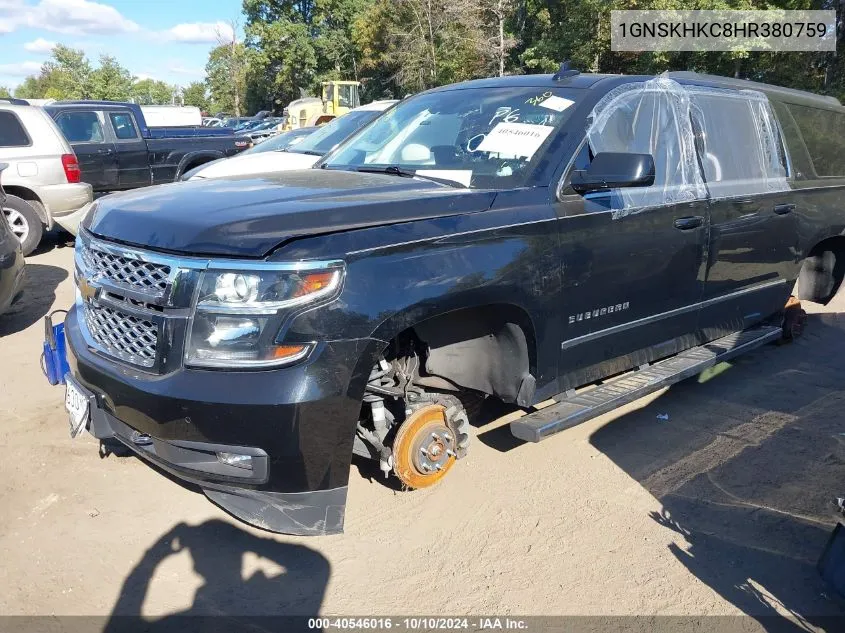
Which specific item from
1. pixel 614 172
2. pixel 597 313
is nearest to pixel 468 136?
pixel 614 172

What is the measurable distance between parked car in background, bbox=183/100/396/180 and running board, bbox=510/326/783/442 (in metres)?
4.36

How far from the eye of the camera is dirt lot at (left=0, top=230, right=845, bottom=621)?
293 centimetres

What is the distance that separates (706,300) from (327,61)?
56.6 m

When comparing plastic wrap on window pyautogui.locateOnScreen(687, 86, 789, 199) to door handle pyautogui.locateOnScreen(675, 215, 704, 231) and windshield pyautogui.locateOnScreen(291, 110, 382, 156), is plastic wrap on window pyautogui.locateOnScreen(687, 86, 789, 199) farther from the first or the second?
windshield pyautogui.locateOnScreen(291, 110, 382, 156)

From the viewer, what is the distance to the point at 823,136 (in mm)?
5645

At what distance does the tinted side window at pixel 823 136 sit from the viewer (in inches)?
215

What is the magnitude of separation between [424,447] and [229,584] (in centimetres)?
103

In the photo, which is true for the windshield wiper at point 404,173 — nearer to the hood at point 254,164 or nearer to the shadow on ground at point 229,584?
the shadow on ground at point 229,584

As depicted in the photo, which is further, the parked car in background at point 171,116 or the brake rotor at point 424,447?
the parked car in background at point 171,116

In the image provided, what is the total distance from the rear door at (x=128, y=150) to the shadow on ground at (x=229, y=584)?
10192 mm

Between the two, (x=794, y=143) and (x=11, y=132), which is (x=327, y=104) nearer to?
(x=11, y=132)

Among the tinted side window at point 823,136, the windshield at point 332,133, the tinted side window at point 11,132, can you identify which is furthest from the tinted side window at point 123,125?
the tinted side window at point 823,136

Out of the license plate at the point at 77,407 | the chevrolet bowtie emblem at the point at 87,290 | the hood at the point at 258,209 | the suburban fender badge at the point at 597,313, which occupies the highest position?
the hood at the point at 258,209

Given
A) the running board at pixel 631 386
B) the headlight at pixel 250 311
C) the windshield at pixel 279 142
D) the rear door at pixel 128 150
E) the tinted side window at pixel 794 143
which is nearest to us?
the headlight at pixel 250 311
